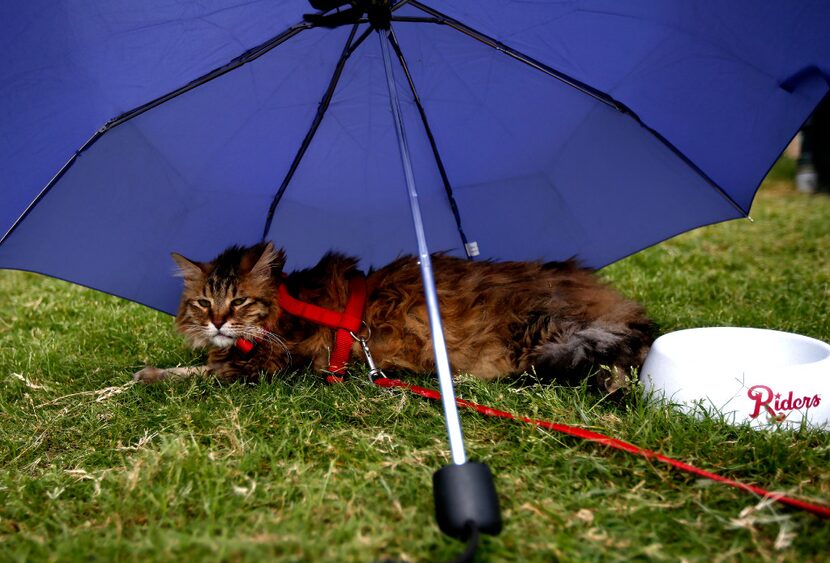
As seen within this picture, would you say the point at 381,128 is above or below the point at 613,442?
above

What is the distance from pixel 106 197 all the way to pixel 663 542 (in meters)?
2.14

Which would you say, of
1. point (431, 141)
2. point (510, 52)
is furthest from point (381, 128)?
point (510, 52)

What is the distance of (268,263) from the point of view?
9.25 feet

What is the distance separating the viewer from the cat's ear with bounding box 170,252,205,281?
9.29 ft

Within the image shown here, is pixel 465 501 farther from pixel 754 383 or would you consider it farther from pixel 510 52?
pixel 510 52

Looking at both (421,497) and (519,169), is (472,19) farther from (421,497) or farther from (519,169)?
(421,497)

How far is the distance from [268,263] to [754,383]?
1.83 metres

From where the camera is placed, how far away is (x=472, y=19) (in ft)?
7.72

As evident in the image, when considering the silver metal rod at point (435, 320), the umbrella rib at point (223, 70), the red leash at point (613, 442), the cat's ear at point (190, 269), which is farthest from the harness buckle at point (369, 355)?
the umbrella rib at point (223, 70)

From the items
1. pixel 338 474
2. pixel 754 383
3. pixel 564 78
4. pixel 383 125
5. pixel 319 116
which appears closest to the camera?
pixel 338 474

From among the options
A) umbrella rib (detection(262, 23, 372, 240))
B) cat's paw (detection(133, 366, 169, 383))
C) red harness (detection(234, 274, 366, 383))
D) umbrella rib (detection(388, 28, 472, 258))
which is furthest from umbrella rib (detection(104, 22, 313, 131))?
cat's paw (detection(133, 366, 169, 383))

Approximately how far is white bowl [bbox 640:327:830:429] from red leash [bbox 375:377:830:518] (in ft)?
1.11

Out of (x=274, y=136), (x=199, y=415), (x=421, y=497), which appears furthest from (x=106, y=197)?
(x=421, y=497)

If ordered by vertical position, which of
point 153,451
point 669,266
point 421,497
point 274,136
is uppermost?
point 274,136
